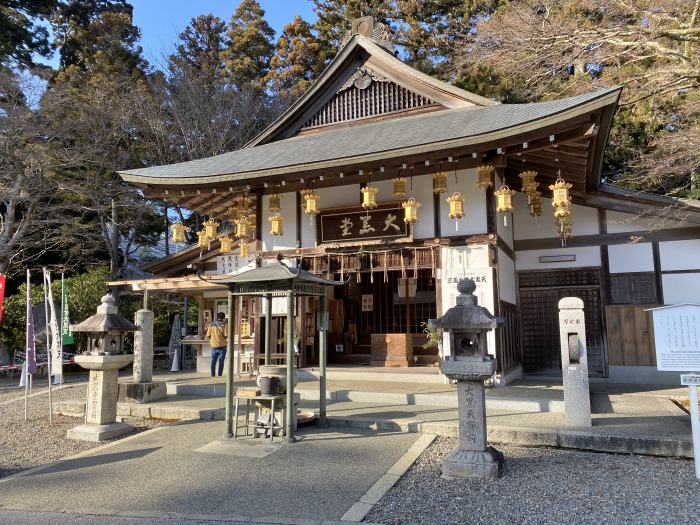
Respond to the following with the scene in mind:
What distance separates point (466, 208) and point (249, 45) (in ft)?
64.4

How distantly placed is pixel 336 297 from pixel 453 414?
754 centimetres

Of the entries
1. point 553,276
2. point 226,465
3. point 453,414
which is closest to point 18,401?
point 226,465

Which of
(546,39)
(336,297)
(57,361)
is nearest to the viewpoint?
(57,361)

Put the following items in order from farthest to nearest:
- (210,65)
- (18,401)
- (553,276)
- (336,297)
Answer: (210,65), (336,297), (553,276), (18,401)

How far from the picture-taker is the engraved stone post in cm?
611

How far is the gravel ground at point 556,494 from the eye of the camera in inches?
153

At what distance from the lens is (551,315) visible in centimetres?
1093

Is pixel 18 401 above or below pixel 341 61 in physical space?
below

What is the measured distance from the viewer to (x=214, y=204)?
488 inches

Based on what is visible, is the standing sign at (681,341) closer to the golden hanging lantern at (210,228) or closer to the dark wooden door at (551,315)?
the dark wooden door at (551,315)

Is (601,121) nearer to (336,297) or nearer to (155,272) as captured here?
(336,297)

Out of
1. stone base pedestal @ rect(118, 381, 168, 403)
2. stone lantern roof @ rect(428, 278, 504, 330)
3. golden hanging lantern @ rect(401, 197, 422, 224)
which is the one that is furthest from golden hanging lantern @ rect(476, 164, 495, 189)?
stone base pedestal @ rect(118, 381, 168, 403)

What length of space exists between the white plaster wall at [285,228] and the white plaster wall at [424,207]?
9.11 ft

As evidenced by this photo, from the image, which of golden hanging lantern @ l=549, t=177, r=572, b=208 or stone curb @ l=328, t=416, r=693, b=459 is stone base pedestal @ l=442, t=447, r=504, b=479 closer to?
stone curb @ l=328, t=416, r=693, b=459
